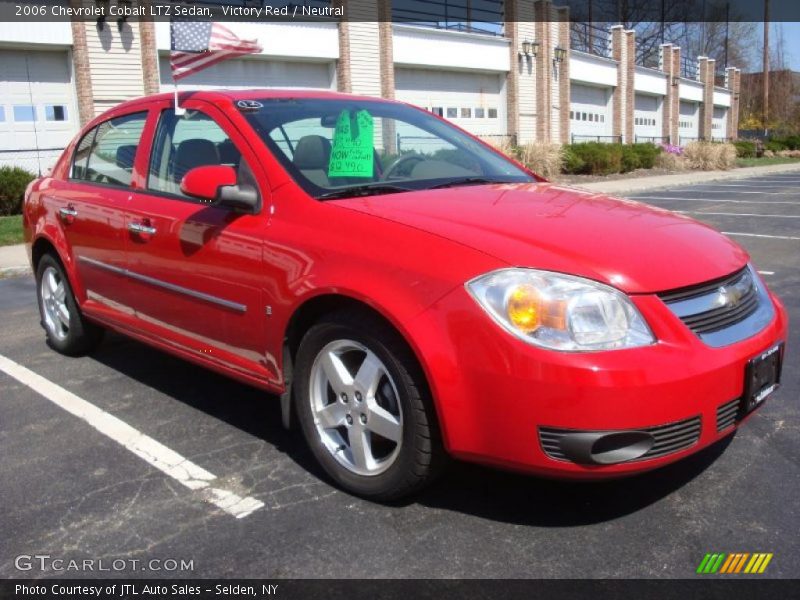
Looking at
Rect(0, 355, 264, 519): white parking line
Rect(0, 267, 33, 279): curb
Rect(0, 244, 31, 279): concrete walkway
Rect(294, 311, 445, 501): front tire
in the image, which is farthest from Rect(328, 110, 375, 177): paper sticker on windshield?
Rect(0, 267, 33, 279): curb

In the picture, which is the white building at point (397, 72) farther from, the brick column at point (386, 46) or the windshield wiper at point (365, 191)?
the windshield wiper at point (365, 191)

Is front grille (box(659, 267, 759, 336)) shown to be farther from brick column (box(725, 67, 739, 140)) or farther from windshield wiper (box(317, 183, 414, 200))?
brick column (box(725, 67, 739, 140))

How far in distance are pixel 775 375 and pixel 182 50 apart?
491 cm

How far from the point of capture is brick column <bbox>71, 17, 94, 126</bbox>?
19.1m

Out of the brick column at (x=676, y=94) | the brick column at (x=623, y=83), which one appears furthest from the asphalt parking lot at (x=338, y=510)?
the brick column at (x=676, y=94)

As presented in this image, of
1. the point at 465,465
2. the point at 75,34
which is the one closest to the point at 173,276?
the point at 465,465

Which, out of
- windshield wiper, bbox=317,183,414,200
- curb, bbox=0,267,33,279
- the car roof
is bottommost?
curb, bbox=0,267,33,279

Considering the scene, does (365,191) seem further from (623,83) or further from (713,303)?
(623,83)

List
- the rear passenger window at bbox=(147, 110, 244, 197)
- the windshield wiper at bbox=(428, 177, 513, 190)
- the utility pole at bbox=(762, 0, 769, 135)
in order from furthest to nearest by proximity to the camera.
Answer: the utility pole at bbox=(762, 0, 769, 135)
the rear passenger window at bbox=(147, 110, 244, 197)
the windshield wiper at bbox=(428, 177, 513, 190)

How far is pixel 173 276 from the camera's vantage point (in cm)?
402

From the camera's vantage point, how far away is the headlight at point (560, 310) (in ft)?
8.89

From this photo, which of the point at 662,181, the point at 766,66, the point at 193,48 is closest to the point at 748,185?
the point at 662,181

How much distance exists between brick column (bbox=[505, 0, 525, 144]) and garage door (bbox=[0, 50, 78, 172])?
1706 centimetres

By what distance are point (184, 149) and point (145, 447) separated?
5.00 feet
